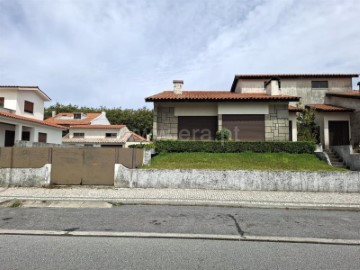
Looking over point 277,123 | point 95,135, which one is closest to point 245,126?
point 277,123

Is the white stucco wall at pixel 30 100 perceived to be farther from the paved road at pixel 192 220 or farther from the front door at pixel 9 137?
the paved road at pixel 192 220

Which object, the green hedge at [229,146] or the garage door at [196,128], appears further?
the garage door at [196,128]

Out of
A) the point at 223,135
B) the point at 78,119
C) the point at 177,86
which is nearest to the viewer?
the point at 223,135

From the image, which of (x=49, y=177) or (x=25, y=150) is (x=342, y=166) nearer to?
(x=49, y=177)

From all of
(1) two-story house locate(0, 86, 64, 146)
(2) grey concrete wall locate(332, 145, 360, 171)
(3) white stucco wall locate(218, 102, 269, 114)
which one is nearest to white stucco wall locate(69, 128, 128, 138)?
(1) two-story house locate(0, 86, 64, 146)

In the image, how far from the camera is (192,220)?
6340mm

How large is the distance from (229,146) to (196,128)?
3947 millimetres

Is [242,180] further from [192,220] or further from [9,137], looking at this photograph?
[9,137]

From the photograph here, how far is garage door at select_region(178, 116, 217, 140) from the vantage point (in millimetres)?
17953

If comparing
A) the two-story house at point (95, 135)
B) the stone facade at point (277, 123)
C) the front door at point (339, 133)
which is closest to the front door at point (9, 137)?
the two-story house at point (95, 135)

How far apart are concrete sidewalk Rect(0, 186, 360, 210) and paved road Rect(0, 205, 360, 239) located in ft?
1.35

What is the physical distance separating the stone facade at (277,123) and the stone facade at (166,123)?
655cm

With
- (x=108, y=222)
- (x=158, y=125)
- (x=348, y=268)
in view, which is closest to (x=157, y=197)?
(x=108, y=222)

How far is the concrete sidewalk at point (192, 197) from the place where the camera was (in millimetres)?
8172
